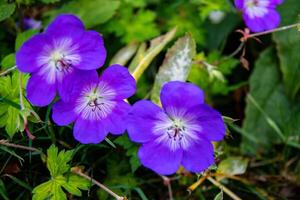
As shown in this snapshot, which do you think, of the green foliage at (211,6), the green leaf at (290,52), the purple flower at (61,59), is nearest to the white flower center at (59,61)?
the purple flower at (61,59)

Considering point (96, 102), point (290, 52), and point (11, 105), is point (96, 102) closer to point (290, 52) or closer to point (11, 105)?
point (11, 105)

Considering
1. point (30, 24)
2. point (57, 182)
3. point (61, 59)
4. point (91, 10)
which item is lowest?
point (57, 182)

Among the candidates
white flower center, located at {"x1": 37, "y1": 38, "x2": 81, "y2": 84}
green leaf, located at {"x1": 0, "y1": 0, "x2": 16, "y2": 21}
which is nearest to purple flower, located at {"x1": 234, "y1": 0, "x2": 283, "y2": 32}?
white flower center, located at {"x1": 37, "y1": 38, "x2": 81, "y2": 84}

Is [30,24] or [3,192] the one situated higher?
[30,24]

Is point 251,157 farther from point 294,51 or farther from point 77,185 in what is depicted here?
point 77,185

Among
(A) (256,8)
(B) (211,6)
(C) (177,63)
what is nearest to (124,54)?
(C) (177,63)

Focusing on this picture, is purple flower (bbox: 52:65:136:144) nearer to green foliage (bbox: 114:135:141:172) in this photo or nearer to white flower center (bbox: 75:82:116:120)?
white flower center (bbox: 75:82:116:120)
